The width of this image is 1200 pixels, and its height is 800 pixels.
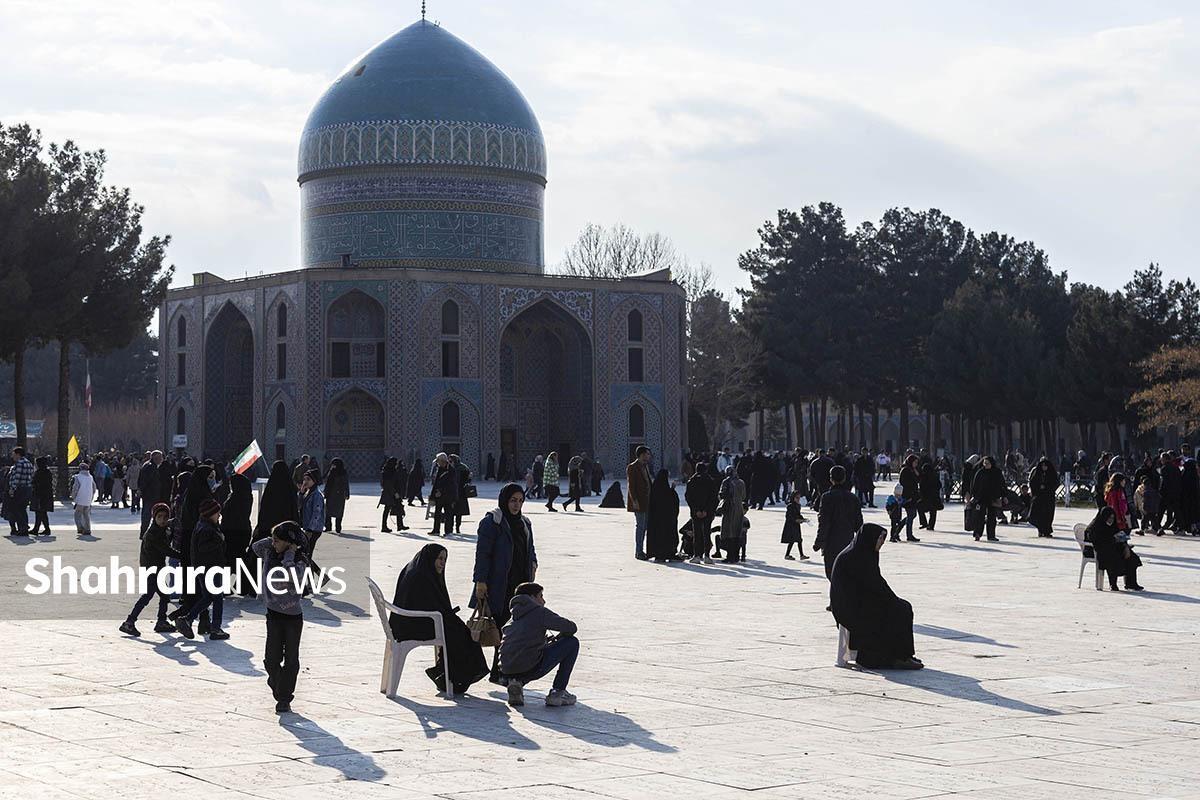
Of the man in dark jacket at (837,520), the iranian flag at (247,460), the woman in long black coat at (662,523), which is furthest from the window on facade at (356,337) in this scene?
the man in dark jacket at (837,520)

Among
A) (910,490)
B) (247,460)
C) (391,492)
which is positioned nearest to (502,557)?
(247,460)

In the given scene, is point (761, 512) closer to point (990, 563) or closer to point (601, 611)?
point (990, 563)

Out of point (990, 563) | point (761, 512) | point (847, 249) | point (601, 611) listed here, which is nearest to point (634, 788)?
point (601, 611)

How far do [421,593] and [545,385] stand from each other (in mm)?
42218

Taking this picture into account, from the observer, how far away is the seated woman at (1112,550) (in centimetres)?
1395

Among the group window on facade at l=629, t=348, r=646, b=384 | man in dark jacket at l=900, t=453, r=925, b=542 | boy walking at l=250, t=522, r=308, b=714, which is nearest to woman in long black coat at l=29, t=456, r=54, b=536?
man in dark jacket at l=900, t=453, r=925, b=542

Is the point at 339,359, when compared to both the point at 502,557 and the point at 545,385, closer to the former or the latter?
the point at 545,385

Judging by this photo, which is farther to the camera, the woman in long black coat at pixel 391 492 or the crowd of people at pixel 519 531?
the woman in long black coat at pixel 391 492

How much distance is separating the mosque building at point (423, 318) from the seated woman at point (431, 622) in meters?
36.7

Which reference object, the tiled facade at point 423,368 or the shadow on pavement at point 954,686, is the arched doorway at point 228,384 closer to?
the tiled facade at point 423,368

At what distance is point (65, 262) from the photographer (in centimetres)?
3250

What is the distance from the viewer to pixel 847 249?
58.5m

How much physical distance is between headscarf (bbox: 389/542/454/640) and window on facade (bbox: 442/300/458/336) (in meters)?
38.2

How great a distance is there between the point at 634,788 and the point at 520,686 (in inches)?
86.0
